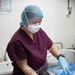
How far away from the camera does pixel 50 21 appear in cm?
236

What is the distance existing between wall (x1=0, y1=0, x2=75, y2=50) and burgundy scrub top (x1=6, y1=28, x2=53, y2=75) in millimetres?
799

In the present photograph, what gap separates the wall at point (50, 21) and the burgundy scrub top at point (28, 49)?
80 cm

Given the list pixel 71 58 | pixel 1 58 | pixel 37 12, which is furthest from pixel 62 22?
pixel 37 12

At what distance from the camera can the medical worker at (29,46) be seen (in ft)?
4.17

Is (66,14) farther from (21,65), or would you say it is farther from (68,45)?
(21,65)

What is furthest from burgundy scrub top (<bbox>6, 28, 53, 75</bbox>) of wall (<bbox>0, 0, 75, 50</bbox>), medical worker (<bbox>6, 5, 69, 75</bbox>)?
wall (<bbox>0, 0, 75, 50</bbox>)

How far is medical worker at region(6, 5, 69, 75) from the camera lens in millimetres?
1271

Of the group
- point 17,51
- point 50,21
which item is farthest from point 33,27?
point 50,21

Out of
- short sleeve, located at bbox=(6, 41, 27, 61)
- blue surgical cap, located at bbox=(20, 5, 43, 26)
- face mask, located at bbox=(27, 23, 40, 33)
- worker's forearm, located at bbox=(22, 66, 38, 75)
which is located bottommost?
worker's forearm, located at bbox=(22, 66, 38, 75)

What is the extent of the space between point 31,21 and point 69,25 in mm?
1299

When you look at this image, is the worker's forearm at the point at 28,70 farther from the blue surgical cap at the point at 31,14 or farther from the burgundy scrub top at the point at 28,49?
the blue surgical cap at the point at 31,14

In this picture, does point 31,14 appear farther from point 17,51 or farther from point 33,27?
point 17,51

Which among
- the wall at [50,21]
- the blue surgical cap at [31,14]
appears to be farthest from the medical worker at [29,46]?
the wall at [50,21]

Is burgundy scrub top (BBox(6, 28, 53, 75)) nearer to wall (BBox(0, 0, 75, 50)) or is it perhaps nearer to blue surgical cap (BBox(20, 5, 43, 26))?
blue surgical cap (BBox(20, 5, 43, 26))
